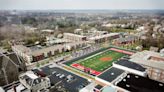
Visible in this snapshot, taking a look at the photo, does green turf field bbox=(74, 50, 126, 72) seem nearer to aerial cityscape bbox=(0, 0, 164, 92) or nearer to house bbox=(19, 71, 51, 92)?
aerial cityscape bbox=(0, 0, 164, 92)

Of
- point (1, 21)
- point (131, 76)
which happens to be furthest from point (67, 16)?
point (131, 76)

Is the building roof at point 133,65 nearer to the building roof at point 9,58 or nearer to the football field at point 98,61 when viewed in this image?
the football field at point 98,61

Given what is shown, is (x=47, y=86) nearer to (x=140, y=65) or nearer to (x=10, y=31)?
(x=140, y=65)

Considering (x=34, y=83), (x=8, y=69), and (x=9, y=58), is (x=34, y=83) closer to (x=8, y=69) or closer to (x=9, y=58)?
(x=8, y=69)

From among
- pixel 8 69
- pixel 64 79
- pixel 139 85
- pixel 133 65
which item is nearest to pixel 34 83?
pixel 8 69

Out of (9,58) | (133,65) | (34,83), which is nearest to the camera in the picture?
(34,83)

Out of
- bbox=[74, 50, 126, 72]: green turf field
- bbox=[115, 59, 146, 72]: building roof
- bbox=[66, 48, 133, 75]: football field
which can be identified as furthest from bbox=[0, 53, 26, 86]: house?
bbox=[115, 59, 146, 72]: building roof

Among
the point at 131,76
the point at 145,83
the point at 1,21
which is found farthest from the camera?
the point at 1,21
